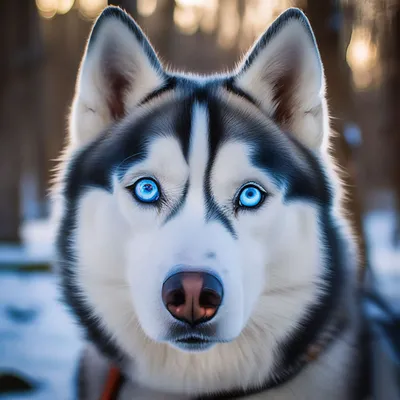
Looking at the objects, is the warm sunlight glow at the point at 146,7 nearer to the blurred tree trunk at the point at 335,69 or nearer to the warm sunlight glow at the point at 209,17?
the warm sunlight glow at the point at 209,17

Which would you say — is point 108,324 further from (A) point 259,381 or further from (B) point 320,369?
(B) point 320,369

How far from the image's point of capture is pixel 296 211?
118cm

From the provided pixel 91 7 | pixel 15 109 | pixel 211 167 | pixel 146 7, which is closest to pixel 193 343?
pixel 211 167

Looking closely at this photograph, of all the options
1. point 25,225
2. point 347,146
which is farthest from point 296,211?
point 25,225

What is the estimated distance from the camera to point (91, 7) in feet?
5.41

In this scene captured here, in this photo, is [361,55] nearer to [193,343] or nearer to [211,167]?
[211,167]

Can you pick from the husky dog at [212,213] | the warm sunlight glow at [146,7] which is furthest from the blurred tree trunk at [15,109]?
the husky dog at [212,213]

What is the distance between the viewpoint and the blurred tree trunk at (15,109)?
3528mm

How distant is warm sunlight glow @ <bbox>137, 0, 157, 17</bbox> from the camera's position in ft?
5.82

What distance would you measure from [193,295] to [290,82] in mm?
604

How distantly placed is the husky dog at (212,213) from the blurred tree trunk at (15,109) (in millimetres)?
2337

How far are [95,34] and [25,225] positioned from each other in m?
3.69

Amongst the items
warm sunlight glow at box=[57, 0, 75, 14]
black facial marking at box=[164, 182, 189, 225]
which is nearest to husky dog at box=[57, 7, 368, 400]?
black facial marking at box=[164, 182, 189, 225]

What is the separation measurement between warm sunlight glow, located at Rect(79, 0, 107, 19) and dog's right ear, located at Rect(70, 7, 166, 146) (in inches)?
14.5
